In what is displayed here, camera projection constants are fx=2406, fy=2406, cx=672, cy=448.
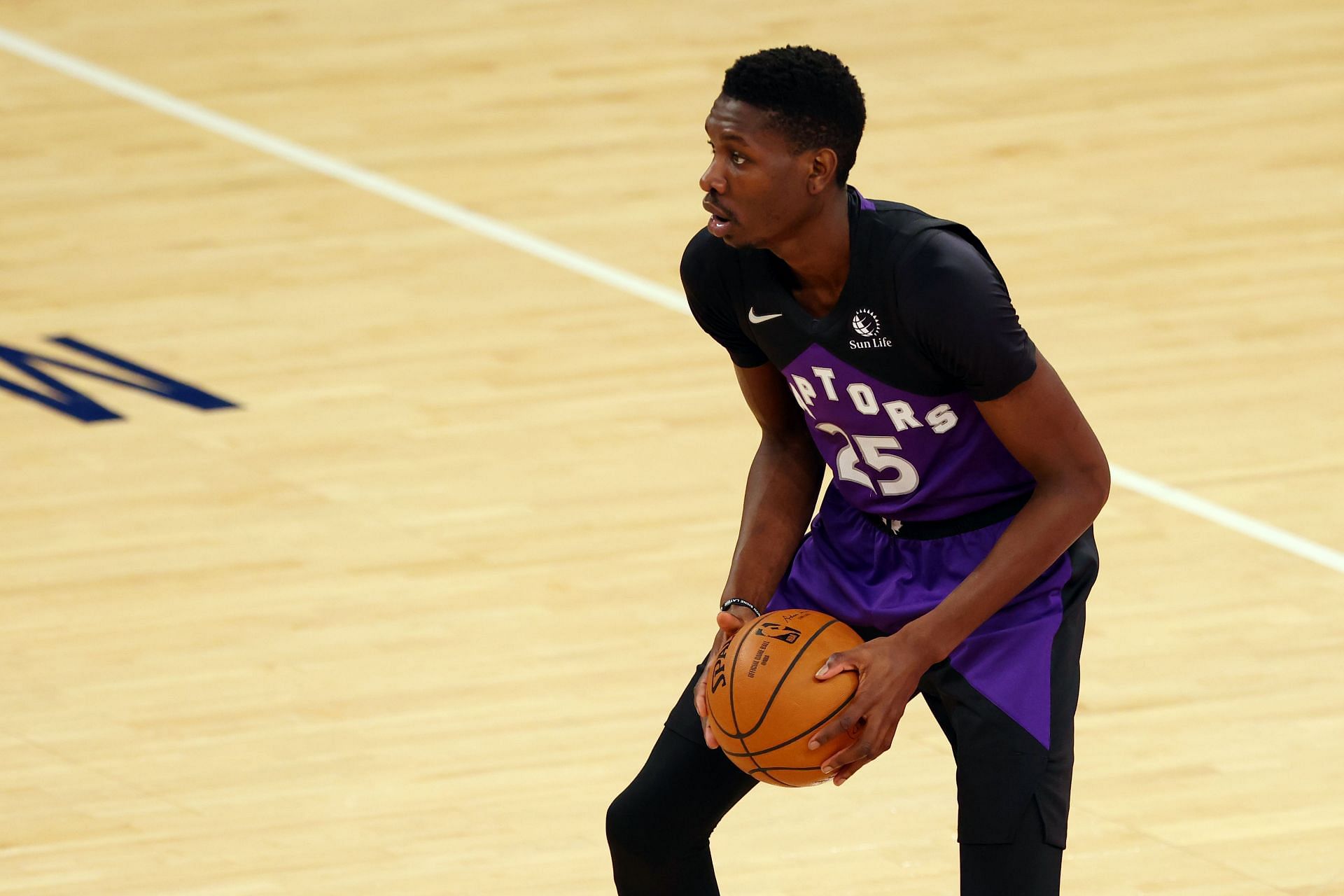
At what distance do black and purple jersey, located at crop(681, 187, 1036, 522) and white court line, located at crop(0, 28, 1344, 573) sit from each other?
2.91 m

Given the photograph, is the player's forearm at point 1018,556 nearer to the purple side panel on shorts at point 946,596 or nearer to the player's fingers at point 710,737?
the purple side panel on shorts at point 946,596

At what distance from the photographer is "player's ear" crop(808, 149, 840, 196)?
3.27 m

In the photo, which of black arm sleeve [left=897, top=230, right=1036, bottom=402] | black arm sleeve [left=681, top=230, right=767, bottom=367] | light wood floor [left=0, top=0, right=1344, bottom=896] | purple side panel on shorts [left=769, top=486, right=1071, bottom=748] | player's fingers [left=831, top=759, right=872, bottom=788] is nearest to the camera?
black arm sleeve [left=897, top=230, right=1036, bottom=402]

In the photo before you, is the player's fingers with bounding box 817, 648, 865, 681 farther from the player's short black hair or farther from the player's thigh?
the player's short black hair

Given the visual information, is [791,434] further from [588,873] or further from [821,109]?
[588,873]

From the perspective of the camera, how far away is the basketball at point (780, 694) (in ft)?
10.8

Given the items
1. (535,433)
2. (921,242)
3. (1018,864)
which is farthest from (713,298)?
(535,433)

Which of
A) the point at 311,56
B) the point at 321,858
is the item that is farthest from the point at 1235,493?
the point at 311,56

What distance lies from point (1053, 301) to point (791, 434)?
434cm

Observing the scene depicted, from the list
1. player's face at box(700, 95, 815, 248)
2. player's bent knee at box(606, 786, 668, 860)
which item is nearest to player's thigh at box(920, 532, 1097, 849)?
player's bent knee at box(606, 786, 668, 860)

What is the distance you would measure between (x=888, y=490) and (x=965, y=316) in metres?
0.41

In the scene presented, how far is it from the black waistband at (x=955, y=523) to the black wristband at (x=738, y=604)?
0.75 ft

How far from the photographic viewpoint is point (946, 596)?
11.3 feet

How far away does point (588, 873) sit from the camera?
15.6 feet
